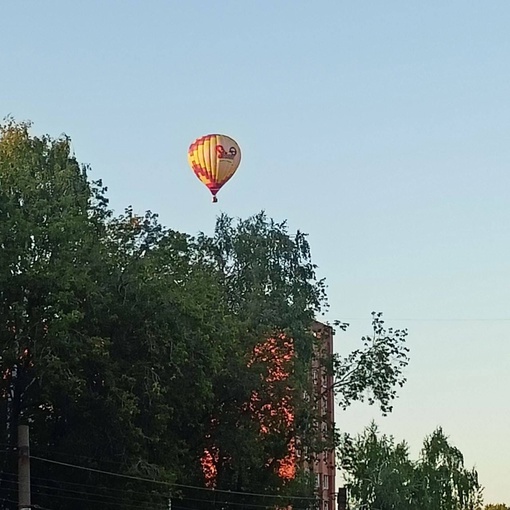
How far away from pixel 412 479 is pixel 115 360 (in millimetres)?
42255

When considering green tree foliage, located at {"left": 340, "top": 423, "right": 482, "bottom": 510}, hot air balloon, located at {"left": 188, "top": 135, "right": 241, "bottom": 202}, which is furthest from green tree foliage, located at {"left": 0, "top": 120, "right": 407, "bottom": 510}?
green tree foliage, located at {"left": 340, "top": 423, "right": 482, "bottom": 510}

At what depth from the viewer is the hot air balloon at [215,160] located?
4091 cm

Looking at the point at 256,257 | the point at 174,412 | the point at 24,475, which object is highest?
the point at 256,257

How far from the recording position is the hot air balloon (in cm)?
4091

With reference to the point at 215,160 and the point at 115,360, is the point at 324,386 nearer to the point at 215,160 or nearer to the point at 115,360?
the point at 215,160

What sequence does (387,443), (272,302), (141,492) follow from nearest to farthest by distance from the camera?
(141,492) → (272,302) → (387,443)

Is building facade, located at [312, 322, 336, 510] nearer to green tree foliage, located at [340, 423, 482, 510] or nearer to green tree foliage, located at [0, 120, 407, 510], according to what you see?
green tree foliage, located at [0, 120, 407, 510]

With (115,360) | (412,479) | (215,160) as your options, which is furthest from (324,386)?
(412,479)

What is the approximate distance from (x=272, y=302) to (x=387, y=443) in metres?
32.0

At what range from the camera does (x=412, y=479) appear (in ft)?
242

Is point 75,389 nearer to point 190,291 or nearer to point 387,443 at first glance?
point 190,291

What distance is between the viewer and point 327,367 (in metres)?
48.0

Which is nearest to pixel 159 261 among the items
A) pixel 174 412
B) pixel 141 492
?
pixel 174 412

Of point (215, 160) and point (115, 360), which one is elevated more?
point (215, 160)
